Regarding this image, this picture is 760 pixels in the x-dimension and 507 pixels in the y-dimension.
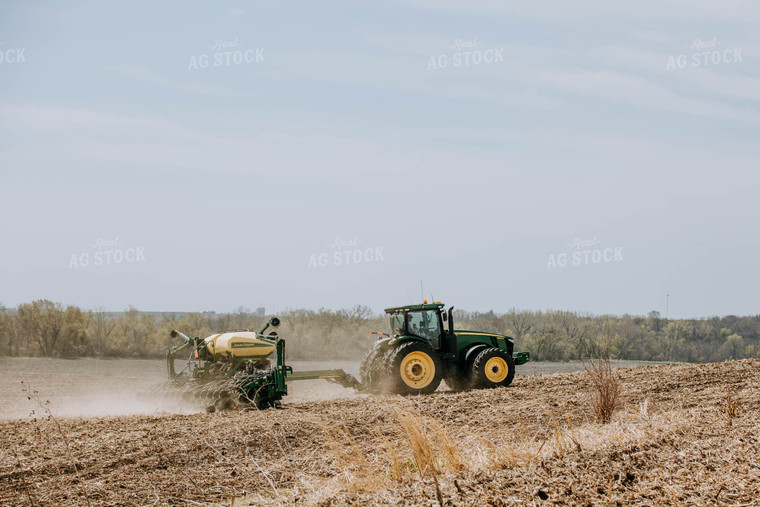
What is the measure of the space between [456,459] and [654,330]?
29707 mm

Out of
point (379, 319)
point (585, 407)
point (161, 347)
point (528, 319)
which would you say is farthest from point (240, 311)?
point (585, 407)

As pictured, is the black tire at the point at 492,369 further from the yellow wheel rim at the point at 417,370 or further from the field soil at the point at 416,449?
the yellow wheel rim at the point at 417,370

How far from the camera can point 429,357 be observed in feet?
53.0

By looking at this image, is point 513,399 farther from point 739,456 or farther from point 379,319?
point 379,319

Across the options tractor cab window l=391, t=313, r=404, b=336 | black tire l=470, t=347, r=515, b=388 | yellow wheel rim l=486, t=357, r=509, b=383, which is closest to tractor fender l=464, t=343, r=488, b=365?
black tire l=470, t=347, r=515, b=388

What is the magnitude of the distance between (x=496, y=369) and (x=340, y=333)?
57.8 feet

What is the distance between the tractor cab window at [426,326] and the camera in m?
16.6

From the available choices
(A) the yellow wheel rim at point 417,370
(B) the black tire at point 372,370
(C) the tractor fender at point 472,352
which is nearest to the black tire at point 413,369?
(A) the yellow wheel rim at point 417,370

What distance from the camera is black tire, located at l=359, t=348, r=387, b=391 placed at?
15.8 m

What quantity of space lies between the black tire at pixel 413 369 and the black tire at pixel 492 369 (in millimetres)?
917

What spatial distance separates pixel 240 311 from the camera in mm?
42469

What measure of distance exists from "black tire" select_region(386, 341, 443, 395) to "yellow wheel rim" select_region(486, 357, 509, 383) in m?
1.20

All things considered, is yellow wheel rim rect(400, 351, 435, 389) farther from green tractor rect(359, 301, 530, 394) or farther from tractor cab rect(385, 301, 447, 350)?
tractor cab rect(385, 301, 447, 350)

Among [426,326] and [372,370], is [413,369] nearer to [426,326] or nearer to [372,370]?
[372,370]
